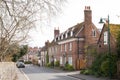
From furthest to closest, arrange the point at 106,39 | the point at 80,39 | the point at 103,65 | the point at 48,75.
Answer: the point at 80,39 → the point at 106,39 → the point at 48,75 → the point at 103,65

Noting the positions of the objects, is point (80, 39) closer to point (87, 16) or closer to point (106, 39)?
point (87, 16)

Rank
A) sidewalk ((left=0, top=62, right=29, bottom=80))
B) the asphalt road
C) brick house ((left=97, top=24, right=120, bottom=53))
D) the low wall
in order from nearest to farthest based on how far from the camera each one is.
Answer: the low wall, sidewalk ((left=0, top=62, right=29, bottom=80)), the asphalt road, brick house ((left=97, top=24, right=120, bottom=53))

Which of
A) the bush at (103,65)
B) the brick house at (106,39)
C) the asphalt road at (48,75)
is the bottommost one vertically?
the asphalt road at (48,75)

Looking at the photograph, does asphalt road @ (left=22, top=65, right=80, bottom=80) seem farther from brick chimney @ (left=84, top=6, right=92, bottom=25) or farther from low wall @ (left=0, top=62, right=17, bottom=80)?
low wall @ (left=0, top=62, right=17, bottom=80)

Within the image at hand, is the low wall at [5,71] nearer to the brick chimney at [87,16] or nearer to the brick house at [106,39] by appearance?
the brick house at [106,39]

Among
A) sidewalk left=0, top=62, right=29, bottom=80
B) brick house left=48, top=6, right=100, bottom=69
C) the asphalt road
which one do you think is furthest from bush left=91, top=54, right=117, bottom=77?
brick house left=48, top=6, right=100, bottom=69

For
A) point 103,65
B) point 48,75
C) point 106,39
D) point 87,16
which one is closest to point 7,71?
point 103,65

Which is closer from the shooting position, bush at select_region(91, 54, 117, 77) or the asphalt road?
bush at select_region(91, 54, 117, 77)

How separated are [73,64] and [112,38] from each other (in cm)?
1803

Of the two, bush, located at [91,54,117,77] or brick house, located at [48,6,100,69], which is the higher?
brick house, located at [48,6,100,69]

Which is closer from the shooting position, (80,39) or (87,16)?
(87,16)

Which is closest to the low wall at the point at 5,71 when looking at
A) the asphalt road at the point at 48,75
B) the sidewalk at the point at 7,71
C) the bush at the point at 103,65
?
the sidewalk at the point at 7,71

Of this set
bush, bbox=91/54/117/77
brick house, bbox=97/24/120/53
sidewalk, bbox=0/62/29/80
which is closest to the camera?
sidewalk, bbox=0/62/29/80

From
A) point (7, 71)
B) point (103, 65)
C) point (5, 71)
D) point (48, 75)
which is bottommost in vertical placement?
point (48, 75)
